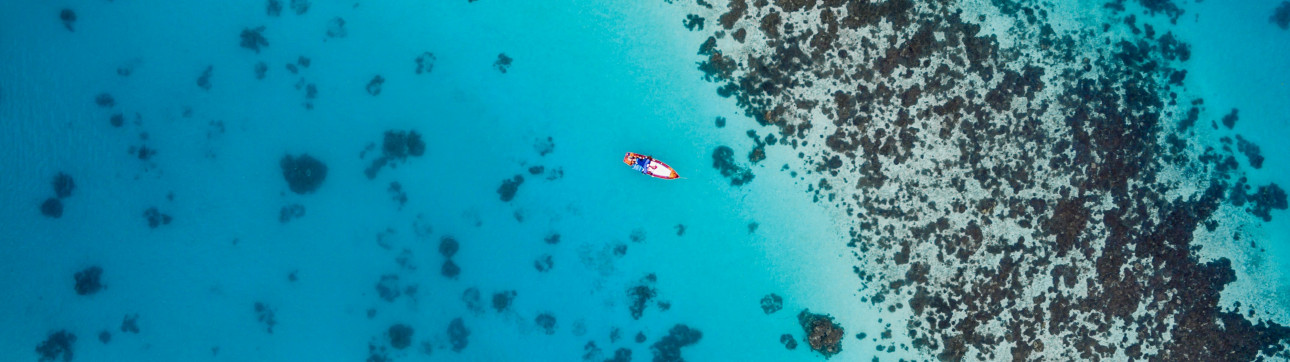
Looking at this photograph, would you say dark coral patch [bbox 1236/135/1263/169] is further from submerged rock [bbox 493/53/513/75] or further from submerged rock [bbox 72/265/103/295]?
submerged rock [bbox 72/265/103/295]

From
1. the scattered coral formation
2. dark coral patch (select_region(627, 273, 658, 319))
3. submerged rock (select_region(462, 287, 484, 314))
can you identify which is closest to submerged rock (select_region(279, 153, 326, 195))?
submerged rock (select_region(462, 287, 484, 314))

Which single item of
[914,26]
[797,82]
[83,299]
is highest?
[914,26]

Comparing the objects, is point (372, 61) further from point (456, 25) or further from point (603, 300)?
point (603, 300)

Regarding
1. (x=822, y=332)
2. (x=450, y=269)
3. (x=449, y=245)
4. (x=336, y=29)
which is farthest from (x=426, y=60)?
(x=822, y=332)

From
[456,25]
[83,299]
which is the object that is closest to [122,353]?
[83,299]

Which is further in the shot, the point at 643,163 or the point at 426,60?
the point at 426,60

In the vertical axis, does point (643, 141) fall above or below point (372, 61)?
below

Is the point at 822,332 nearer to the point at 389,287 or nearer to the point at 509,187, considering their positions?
the point at 509,187
